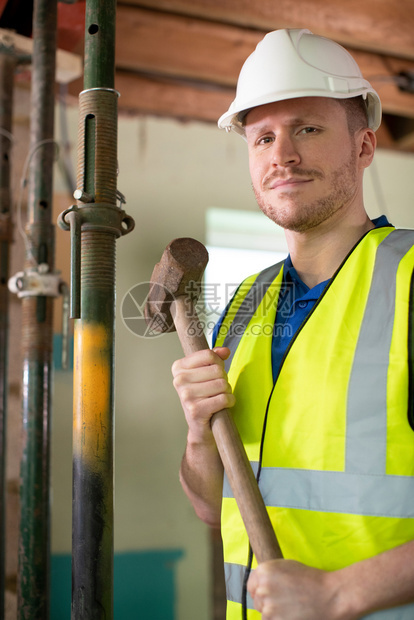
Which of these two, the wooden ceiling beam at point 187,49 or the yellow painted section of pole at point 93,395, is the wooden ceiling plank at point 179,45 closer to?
the wooden ceiling beam at point 187,49

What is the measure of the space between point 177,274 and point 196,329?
0.12m

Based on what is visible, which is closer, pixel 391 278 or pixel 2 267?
pixel 391 278

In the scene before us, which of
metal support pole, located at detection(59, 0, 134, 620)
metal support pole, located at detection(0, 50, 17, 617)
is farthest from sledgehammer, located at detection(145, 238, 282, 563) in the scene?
metal support pole, located at detection(0, 50, 17, 617)

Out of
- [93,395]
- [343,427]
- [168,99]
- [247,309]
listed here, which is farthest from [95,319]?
[168,99]

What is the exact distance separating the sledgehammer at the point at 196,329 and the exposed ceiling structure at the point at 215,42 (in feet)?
4.83

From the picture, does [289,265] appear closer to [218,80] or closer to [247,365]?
[247,365]

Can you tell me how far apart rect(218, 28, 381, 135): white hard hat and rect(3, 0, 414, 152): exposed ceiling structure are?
4.06 ft

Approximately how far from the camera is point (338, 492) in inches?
42.7

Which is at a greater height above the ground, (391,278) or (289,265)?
(289,265)

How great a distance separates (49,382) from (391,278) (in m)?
1.14

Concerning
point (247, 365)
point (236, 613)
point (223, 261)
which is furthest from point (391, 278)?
point (223, 261)

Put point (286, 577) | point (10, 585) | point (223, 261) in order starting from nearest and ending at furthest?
point (286, 577)
point (10, 585)
point (223, 261)

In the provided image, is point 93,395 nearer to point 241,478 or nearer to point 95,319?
point 95,319

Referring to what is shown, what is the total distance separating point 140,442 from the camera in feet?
10.3
